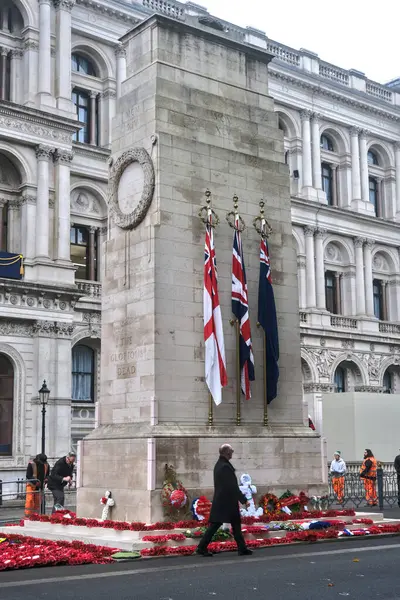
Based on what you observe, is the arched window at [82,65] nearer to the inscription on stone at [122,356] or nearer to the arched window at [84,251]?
the arched window at [84,251]

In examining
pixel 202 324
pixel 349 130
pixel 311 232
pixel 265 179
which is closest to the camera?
pixel 202 324

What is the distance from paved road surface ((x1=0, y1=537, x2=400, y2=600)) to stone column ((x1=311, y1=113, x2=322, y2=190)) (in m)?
42.5

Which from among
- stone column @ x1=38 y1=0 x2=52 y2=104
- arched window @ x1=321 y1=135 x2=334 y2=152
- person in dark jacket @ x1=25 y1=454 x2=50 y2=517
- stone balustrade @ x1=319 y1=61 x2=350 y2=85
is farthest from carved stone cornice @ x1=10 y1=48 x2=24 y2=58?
arched window @ x1=321 y1=135 x2=334 y2=152

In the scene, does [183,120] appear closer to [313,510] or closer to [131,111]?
[131,111]

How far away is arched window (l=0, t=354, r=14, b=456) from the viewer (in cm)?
4003

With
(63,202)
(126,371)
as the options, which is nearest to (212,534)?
(126,371)

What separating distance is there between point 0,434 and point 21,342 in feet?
13.3

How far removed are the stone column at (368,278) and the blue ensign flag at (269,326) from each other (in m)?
37.8

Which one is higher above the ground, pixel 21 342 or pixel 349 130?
pixel 349 130

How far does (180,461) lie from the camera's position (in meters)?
19.7

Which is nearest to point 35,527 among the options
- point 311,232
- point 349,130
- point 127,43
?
point 127,43

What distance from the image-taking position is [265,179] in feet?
76.0

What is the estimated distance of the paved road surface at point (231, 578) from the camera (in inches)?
490

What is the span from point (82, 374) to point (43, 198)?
28.7ft
